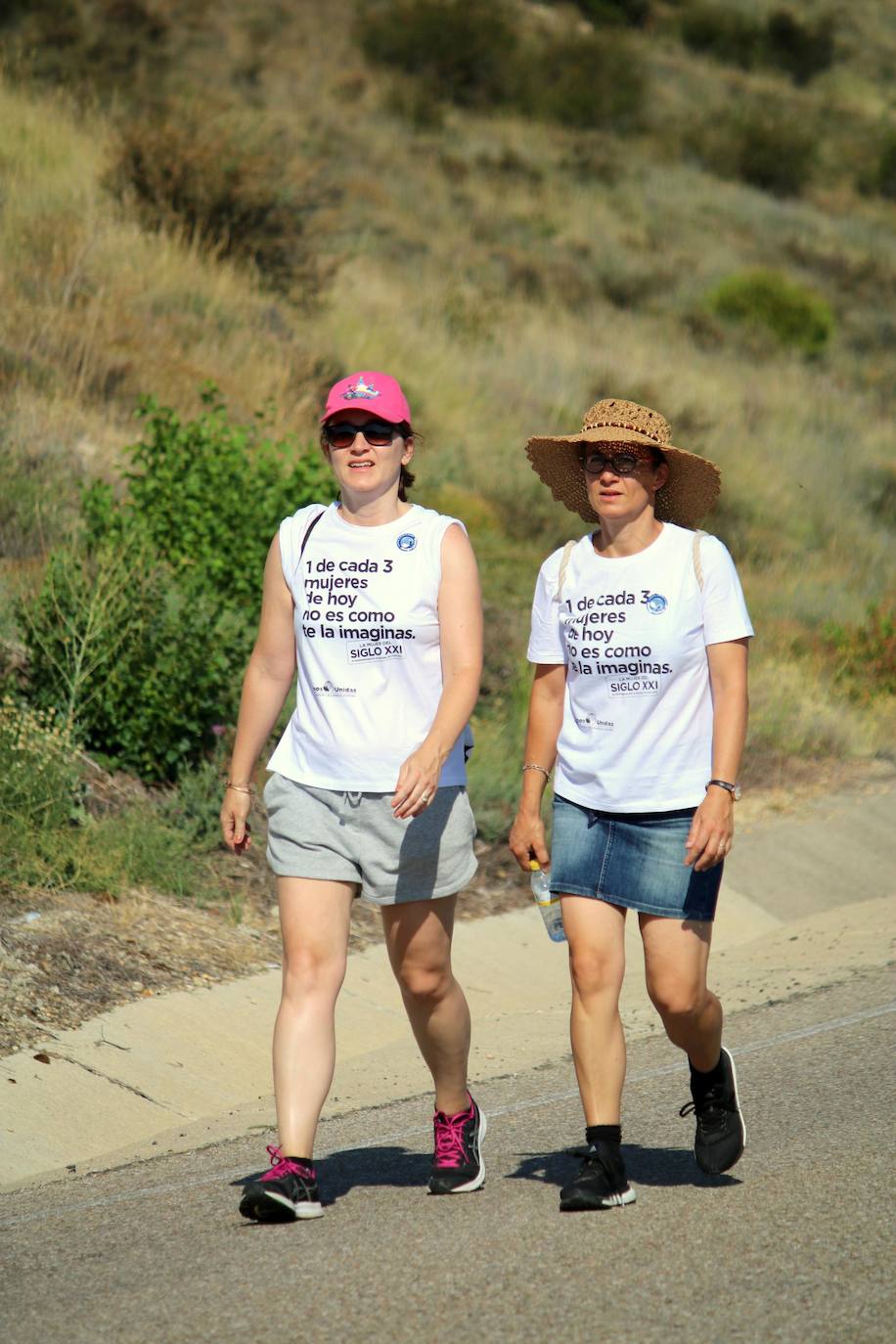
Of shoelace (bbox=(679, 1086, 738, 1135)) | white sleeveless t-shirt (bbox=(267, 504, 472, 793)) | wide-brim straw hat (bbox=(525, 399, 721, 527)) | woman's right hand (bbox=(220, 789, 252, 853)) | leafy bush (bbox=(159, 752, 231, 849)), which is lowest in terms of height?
leafy bush (bbox=(159, 752, 231, 849))

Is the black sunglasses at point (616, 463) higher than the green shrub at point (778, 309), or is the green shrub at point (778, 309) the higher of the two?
the green shrub at point (778, 309)

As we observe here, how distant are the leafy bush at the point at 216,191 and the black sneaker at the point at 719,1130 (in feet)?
46.7

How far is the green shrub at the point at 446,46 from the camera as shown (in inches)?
1521

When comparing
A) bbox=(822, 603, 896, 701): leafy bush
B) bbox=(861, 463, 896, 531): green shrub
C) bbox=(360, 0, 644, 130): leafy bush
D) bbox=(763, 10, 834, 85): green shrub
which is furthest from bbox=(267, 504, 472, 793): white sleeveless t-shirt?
bbox=(763, 10, 834, 85): green shrub

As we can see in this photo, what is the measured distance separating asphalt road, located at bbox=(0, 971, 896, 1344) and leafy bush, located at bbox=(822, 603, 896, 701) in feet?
28.2

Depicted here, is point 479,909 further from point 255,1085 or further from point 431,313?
point 431,313

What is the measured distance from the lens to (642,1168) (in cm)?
518

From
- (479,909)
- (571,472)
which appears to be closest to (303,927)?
(571,472)

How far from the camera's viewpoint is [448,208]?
31.2m

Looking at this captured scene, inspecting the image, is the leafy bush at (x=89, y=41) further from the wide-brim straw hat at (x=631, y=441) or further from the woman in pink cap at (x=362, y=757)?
the woman in pink cap at (x=362, y=757)

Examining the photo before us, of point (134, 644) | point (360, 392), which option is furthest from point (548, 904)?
point (134, 644)

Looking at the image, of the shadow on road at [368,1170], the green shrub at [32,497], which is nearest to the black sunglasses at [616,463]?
the shadow on road at [368,1170]

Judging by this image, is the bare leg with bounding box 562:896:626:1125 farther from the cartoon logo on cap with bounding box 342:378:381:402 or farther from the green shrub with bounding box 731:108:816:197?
the green shrub with bounding box 731:108:816:197

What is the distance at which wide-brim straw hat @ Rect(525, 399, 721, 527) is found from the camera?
15.6ft
